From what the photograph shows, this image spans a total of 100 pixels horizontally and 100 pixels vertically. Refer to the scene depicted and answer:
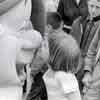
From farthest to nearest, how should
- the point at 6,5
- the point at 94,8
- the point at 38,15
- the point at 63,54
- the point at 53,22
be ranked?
the point at 94,8
the point at 38,15
the point at 53,22
the point at 63,54
the point at 6,5

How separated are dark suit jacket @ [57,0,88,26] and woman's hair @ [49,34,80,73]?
1.04m

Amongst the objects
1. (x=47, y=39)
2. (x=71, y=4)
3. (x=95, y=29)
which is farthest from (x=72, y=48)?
(x=71, y=4)

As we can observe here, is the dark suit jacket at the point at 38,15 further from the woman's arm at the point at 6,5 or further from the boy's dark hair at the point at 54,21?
the woman's arm at the point at 6,5

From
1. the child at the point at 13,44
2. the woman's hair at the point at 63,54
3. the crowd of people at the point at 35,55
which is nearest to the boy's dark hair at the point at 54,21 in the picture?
the crowd of people at the point at 35,55

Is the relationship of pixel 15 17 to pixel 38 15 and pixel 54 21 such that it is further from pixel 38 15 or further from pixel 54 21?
pixel 38 15

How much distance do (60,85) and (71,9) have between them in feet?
→ 4.44

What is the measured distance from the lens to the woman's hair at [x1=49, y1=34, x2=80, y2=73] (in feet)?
5.45

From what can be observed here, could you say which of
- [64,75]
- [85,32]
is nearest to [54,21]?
[64,75]

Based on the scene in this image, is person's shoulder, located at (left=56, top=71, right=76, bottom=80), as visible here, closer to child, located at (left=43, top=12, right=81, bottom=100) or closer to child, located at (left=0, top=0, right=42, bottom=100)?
child, located at (left=43, top=12, right=81, bottom=100)

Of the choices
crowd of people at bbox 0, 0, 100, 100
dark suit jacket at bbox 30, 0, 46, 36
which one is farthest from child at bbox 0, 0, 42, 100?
dark suit jacket at bbox 30, 0, 46, 36

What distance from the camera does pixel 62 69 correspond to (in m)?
1.69

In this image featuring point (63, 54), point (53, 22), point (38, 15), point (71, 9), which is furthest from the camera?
point (71, 9)

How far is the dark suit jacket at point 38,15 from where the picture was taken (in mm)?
2041


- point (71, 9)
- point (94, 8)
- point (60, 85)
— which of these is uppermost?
point (94, 8)
